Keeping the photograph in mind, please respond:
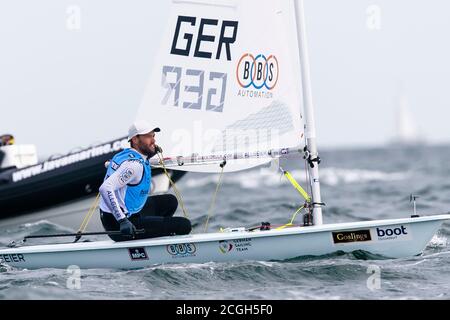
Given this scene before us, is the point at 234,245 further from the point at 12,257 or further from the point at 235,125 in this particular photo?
the point at 12,257

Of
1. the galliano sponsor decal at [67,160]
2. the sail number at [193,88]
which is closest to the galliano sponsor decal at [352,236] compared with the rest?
the sail number at [193,88]

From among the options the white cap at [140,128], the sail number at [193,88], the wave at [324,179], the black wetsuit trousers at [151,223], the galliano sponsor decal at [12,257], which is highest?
the sail number at [193,88]

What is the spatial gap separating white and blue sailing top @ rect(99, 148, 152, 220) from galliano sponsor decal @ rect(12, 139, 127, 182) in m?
3.95

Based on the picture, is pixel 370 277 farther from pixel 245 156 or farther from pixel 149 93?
pixel 149 93

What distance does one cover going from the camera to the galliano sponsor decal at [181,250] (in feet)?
25.2

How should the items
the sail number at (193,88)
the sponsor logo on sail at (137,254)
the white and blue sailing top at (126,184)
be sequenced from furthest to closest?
the sail number at (193,88), the sponsor logo on sail at (137,254), the white and blue sailing top at (126,184)

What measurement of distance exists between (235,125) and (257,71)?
1.76 feet

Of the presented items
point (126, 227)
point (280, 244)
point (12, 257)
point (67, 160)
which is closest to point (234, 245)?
point (280, 244)

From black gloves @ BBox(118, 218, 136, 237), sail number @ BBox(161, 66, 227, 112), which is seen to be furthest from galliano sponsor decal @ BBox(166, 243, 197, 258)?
sail number @ BBox(161, 66, 227, 112)

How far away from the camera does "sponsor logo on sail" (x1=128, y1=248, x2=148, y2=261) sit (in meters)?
7.77

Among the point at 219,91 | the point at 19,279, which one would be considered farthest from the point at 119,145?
the point at 19,279

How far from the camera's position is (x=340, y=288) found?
679 centimetres

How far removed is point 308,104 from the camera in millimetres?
7938

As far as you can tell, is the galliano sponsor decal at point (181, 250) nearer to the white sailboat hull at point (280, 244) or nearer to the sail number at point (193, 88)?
the white sailboat hull at point (280, 244)
